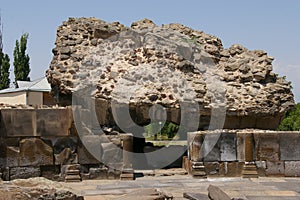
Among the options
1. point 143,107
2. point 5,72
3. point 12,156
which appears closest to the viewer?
point 12,156

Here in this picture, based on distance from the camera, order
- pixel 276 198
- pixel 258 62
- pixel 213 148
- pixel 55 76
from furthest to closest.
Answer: pixel 258 62 < pixel 55 76 < pixel 213 148 < pixel 276 198

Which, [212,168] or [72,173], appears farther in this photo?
[212,168]

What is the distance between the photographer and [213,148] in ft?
28.2

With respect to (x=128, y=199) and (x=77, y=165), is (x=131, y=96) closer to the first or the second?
(x=77, y=165)

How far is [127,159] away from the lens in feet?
27.5

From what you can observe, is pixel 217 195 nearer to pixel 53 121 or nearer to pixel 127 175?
pixel 127 175

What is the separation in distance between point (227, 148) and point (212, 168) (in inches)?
18.4

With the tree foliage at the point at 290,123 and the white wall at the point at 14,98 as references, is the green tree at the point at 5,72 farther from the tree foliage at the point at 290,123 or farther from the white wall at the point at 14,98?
the tree foliage at the point at 290,123

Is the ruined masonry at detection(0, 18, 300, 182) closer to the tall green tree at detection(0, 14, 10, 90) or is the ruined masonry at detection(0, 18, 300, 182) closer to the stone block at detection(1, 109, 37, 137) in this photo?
the stone block at detection(1, 109, 37, 137)

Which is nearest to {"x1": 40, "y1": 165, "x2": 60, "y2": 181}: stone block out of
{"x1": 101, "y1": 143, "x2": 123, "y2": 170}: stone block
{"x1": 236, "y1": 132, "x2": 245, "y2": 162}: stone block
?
{"x1": 101, "y1": 143, "x2": 123, "y2": 170}: stone block

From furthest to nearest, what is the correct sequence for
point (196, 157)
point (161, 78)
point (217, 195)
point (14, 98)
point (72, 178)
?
point (14, 98), point (161, 78), point (196, 157), point (72, 178), point (217, 195)

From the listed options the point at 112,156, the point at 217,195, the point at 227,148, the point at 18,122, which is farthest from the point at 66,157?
the point at 217,195

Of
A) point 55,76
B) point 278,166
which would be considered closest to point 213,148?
point 278,166

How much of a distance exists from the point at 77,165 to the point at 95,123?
133 centimetres
